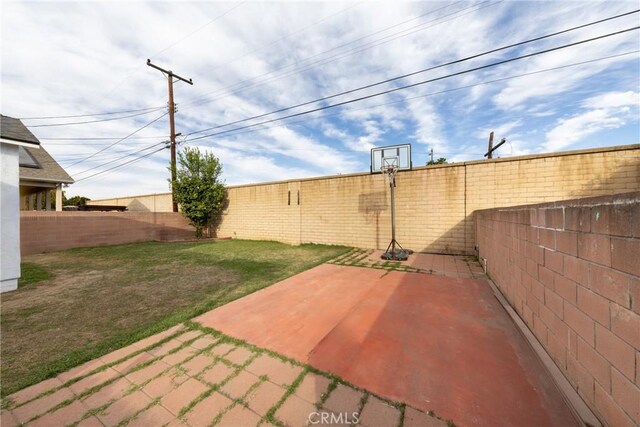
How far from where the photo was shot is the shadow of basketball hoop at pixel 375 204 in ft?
29.0

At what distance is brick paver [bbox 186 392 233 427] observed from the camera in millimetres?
1612

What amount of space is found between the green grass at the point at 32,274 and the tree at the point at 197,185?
236 inches

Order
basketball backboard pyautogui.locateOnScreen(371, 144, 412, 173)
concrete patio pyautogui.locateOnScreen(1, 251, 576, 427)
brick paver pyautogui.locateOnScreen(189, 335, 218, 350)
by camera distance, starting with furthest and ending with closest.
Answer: basketball backboard pyautogui.locateOnScreen(371, 144, 412, 173)
brick paver pyautogui.locateOnScreen(189, 335, 218, 350)
concrete patio pyautogui.locateOnScreen(1, 251, 576, 427)

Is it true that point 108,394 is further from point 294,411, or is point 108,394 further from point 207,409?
point 294,411

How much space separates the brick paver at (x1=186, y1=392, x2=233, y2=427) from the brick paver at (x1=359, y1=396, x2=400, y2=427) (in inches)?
A: 39.7

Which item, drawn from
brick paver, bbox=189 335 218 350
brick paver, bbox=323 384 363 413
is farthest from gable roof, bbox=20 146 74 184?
brick paver, bbox=323 384 363 413

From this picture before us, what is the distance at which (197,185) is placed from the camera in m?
12.3

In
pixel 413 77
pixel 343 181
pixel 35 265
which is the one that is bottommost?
pixel 35 265

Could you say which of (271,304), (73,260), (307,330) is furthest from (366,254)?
(73,260)

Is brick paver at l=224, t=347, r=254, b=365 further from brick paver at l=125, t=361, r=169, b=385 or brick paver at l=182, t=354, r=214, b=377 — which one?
brick paver at l=125, t=361, r=169, b=385

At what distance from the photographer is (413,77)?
21.0 feet

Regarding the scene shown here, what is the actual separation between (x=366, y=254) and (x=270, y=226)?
575 cm

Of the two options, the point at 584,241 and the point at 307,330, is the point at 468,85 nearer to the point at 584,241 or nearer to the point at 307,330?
the point at 584,241

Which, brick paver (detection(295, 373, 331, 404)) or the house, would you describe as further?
the house
